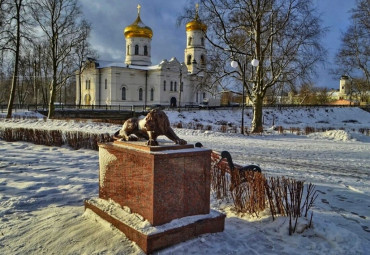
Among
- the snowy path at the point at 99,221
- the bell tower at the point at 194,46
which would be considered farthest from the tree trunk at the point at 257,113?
the bell tower at the point at 194,46

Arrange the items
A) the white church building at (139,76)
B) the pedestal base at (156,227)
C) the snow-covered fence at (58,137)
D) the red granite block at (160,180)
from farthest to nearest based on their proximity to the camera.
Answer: the white church building at (139,76) < the snow-covered fence at (58,137) < the red granite block at (160,180) < the pedestal base at (156,227)

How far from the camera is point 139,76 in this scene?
45.0m

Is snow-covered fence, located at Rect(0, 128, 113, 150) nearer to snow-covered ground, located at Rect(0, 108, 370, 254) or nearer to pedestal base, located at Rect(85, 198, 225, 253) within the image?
snow-covered ground, located at Rect(0, 108, 370, 254)

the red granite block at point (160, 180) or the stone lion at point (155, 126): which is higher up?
the stone lion at point (155, 126)

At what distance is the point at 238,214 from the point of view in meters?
4.46

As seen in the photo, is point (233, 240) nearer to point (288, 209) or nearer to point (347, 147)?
point (288, 209)

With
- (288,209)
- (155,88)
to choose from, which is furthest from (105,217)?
(155,88)

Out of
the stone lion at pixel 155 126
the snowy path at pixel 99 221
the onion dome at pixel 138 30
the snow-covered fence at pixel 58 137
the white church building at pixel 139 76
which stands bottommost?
the snowy path at pixel 99 221

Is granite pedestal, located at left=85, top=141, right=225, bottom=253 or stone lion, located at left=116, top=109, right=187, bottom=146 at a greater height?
stone lion, located at left=116, top=109, right=187, bottom=146

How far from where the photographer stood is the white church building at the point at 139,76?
1689 inches

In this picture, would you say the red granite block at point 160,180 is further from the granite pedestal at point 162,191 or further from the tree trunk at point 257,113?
the tree trunk at point 257,113

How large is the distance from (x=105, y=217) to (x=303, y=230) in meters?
2.60

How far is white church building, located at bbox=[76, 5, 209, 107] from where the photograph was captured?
141 feet

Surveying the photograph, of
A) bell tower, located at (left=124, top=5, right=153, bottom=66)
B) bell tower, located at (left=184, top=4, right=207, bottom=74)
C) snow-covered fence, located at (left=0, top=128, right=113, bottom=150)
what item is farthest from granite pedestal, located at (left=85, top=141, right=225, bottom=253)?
bell tower, located at (left=124, top=5, right=153, bottom=66)
